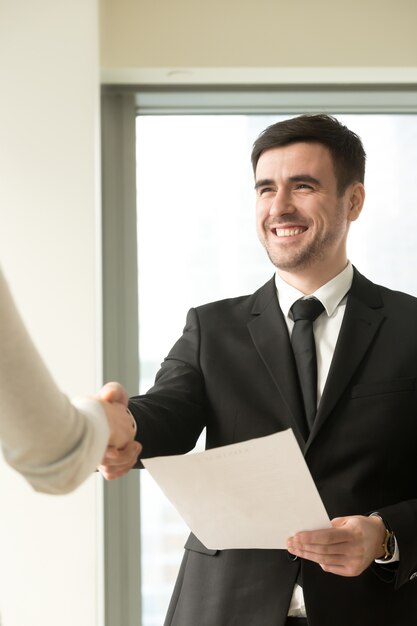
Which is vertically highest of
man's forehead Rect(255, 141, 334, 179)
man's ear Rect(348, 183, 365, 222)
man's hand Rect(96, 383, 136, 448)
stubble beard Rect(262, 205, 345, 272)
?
man's forehead Rect(255, 141, 334, 179)

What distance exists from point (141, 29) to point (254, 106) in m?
0.55

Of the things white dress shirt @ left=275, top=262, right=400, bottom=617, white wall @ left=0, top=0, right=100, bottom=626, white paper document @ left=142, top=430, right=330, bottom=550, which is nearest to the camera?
white paper document @ left=142, top=430, right=330, bottom=550

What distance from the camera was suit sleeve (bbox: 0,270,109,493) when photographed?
1001 mm

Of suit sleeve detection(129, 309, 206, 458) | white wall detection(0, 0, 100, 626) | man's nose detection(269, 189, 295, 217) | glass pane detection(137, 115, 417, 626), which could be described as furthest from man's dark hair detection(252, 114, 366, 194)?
glass pane detection(137, 115, 417, 626)

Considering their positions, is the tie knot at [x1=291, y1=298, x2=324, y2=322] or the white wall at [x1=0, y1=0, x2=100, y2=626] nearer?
the tie knot at [x1=291, y1=298, x2=324, y2=322]

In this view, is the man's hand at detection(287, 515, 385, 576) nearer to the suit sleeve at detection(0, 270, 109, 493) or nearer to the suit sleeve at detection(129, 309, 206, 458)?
the suit sleeve at detection(129, 309, 206, 458)

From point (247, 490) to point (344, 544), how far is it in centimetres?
22

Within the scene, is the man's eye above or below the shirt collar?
above

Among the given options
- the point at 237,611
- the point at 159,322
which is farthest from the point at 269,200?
the point at 159,322

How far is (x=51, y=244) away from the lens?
301cm

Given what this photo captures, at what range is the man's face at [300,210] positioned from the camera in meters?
2.02

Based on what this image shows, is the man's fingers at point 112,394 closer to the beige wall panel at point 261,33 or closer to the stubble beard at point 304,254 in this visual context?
the stubble beard at point 304,254

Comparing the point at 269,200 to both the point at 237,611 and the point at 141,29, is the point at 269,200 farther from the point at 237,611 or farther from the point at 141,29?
the point at 141,29

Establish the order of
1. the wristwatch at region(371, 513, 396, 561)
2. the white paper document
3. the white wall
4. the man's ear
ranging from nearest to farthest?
the white paper document, the wristwatch at region(371, 513, 396, 561), the man's ear, the white wall
